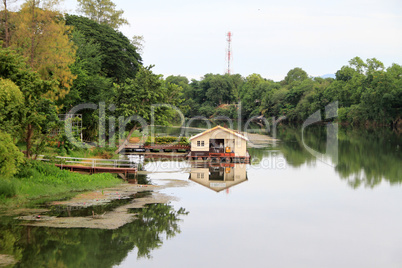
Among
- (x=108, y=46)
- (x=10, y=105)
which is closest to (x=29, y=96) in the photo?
(x=10, y=105)

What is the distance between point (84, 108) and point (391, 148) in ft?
132

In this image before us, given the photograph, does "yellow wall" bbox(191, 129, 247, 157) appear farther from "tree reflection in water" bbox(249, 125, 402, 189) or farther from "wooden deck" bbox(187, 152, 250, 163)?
"tree reflection in water" bbox(249, 125, 402, 189)

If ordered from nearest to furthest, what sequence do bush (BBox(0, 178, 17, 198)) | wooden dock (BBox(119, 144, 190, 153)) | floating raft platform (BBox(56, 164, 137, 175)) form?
bush (BBox(0, 178, 17, 198)), floating raft platform (BBox(56, 164, 137, 175)), wooden dock (BBox(119, 144, 190, 153))

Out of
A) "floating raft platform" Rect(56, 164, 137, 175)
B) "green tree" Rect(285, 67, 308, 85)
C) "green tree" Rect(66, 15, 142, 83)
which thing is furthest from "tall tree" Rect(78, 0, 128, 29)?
"green tree" Rect(285, 67, 308, 85)

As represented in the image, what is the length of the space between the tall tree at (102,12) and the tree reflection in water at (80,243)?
228ft

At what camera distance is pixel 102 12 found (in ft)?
283

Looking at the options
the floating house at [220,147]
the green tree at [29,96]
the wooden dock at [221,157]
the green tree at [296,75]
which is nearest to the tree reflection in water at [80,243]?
the green tree at [29,96]

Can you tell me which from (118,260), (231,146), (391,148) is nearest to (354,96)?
(391,148)

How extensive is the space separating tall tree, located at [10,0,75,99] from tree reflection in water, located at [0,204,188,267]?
18.2m

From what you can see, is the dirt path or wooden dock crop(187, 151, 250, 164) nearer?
the dirt path

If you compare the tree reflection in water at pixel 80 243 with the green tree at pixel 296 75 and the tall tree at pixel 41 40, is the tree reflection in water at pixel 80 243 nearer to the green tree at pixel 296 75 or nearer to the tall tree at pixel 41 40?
the tall tree at pixel 41 40

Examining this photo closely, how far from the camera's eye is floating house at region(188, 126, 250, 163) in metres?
46.0

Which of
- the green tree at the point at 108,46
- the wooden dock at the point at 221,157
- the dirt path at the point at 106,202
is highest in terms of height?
the green tree at the point at 108,46

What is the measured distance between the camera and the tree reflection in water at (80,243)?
60.6ft
